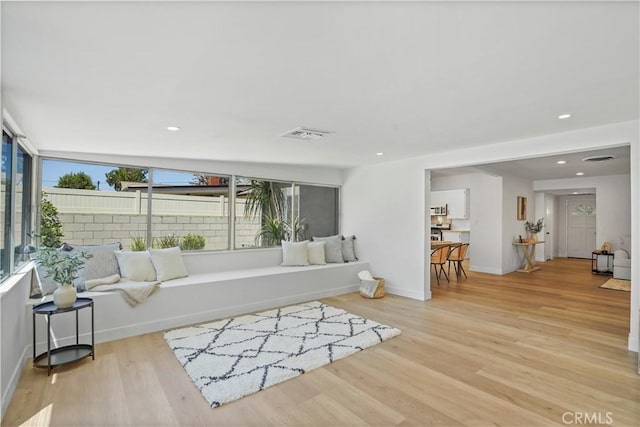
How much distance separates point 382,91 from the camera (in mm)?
2432

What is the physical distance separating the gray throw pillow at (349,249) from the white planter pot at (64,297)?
420 cm

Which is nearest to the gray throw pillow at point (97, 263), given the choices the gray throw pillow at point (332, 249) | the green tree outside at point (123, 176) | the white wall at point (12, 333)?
the white wall at point (12, 333)

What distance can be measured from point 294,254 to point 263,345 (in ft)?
7.79

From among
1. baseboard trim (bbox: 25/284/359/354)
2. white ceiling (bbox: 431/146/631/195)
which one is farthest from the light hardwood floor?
white ceiling (bbox: 431/146/631/195)

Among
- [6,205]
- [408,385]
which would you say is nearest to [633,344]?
[408,385]

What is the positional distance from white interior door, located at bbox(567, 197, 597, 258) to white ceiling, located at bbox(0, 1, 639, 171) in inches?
375

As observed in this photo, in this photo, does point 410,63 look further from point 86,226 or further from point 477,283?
point 477,283

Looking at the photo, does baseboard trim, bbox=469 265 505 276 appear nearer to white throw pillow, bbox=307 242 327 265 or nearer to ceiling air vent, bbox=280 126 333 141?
white throw pillow, bbox=307 242 327 265

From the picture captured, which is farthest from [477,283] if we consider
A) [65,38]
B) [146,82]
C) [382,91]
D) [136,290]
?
[65,38]

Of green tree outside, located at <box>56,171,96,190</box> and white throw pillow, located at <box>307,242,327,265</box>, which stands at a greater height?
green tree outside, located at <box>56,171,96,190</box>

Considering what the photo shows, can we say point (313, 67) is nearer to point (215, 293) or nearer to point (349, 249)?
point (215, 293)

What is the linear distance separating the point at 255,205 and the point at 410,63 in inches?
166

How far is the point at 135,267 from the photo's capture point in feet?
13.4

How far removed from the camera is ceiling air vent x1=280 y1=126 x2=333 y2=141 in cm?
347
